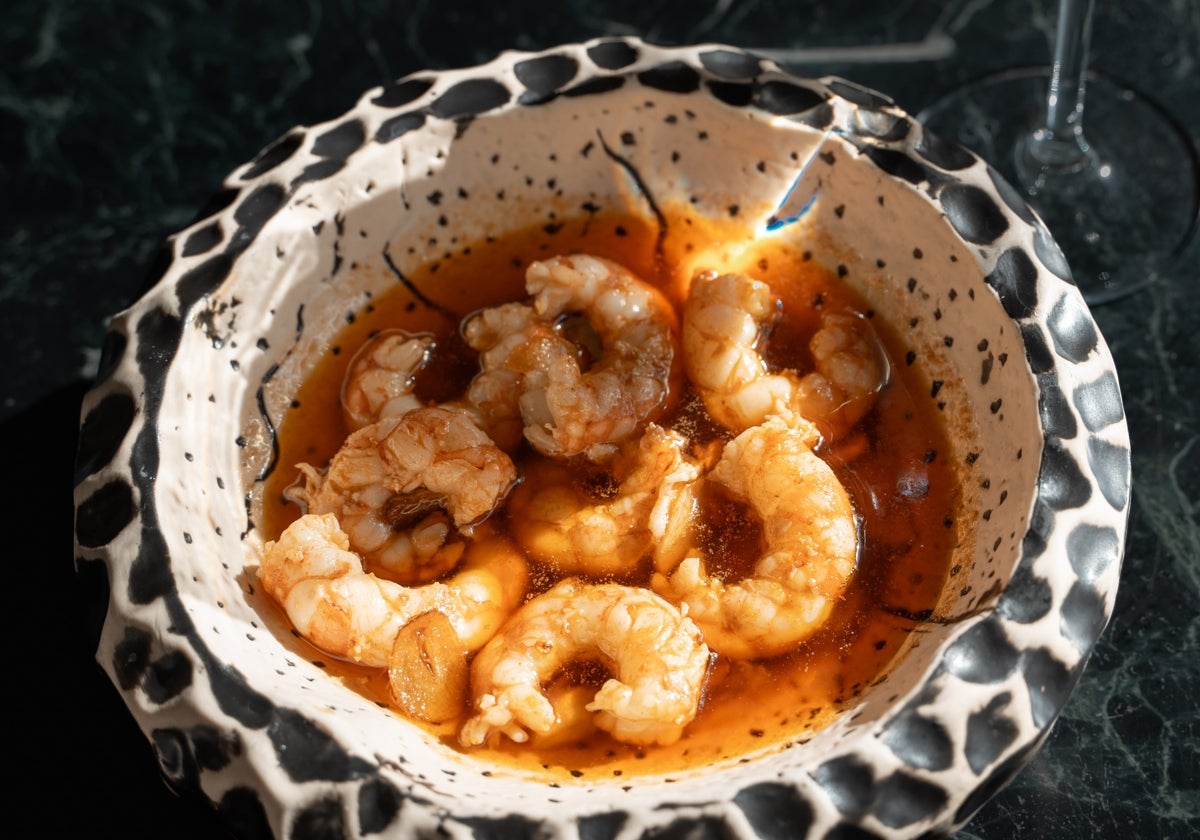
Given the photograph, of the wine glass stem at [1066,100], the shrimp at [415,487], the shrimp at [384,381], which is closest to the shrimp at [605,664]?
the shrimp at [415,487]

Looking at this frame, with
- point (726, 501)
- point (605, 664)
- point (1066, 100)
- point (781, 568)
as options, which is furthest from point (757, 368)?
point (1066, 100)

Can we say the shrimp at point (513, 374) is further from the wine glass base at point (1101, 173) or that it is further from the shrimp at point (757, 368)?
the wine glass base at point (1101, 173)

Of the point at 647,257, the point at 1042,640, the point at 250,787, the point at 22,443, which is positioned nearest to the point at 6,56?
the point at 22,443

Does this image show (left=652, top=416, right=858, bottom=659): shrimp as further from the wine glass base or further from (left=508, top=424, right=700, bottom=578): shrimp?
the wine glass base

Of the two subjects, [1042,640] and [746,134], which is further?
[746,134]

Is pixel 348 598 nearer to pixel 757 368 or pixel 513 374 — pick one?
pixel 513 374

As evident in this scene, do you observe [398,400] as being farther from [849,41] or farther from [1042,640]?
[849,41]

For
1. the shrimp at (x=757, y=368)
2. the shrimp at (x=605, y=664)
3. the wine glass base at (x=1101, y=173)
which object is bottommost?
the wine glass base at (x=1101, y=173)

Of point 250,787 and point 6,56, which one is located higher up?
point 6,56

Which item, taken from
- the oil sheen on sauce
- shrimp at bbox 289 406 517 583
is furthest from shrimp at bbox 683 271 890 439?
shrimp at bbox 289 406 517 583
